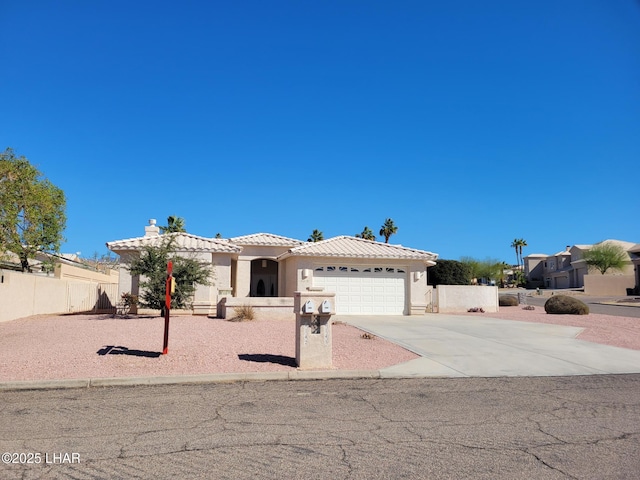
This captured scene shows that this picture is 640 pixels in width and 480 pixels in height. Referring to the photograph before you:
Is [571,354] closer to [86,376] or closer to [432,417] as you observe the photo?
[432,417]

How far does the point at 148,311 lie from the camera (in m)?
21.3

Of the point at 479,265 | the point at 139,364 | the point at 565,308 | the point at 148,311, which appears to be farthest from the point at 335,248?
the point at 479,265

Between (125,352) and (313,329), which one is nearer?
(313,329)

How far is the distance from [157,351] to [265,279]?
23610 mm

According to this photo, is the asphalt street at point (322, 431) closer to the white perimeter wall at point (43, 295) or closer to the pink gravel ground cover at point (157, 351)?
the pink gravel ground cover at point (157, 351)

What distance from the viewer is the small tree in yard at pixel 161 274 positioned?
19797 mm

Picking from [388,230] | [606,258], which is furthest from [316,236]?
[606,258]

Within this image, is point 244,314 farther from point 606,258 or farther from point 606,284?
point 606,258

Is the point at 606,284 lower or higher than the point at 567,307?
higher

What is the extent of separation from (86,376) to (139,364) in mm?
1267

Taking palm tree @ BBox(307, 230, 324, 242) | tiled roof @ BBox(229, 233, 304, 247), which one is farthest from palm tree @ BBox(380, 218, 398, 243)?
tiled roof @ BBox(229, 233, 304, 247)

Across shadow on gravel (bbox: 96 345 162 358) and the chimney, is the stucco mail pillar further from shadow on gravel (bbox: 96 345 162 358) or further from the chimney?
the chimney

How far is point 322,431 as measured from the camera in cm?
625

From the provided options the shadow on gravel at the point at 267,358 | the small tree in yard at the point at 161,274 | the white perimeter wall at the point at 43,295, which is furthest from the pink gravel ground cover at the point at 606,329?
the white perimeter wall at the point at 43,295
